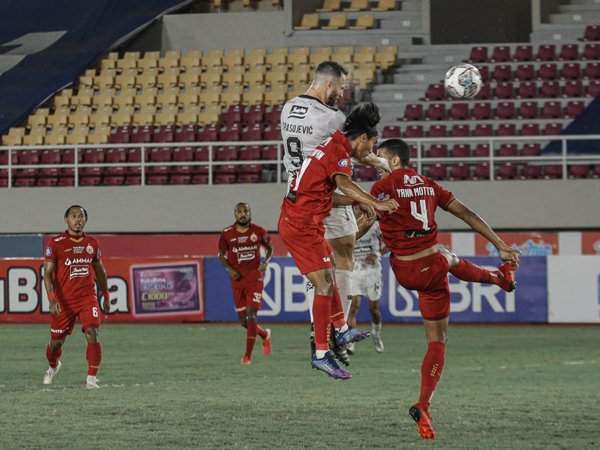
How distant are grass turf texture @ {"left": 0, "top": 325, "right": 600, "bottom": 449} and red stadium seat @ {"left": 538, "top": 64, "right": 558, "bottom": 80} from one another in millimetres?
9861

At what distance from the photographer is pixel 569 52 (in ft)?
96.1

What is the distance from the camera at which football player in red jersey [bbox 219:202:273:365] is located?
16.8 m

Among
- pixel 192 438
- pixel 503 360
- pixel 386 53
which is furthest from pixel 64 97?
pixel 192 438

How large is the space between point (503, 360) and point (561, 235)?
27.4ft

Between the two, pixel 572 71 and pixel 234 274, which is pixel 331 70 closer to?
pixel 234 274

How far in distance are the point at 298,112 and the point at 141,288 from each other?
1545 centimetres

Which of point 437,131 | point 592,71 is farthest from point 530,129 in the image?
point 592,71

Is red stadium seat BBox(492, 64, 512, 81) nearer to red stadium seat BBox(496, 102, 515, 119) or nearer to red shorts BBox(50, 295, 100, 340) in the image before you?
red stadium seat BBox(496, 102, 515, 119)

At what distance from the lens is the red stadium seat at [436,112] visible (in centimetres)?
2850

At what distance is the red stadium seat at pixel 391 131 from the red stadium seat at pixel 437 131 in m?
0.73

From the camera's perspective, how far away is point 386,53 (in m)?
30.9

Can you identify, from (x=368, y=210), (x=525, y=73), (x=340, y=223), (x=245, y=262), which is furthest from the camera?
(x=525, y=73)

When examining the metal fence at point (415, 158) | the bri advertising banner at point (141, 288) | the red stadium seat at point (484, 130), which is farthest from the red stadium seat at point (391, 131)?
the bri advertising banner at point (141, 288)

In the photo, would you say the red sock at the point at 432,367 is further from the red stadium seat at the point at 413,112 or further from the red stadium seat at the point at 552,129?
the red stadium seat at the point at 413,112
